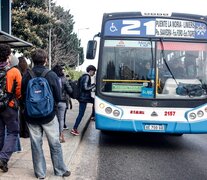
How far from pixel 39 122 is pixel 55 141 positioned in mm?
365

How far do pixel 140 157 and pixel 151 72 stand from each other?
1906 mm

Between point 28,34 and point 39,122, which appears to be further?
point 28,34

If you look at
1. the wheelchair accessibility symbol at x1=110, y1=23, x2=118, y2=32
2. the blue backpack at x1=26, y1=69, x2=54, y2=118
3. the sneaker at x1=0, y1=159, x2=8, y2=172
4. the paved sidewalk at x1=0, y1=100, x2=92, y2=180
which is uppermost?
the wheelchair accessibility symbol at x1=110, y1=23, x2=118, y2=32

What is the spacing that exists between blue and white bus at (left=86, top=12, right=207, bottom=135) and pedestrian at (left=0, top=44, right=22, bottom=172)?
308 centimetres

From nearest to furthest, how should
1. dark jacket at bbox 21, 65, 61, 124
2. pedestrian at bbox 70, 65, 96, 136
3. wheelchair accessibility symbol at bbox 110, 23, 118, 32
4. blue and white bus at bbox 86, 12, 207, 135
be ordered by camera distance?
dark jacket at bbox 21, 65, 61, 124 → blue and white bus at bbox 86, 12, 207, 135 → wheelchair accessibility symbol at bbox 110, 23, 118, 32 → pedestrian at bbox 70, 65, 96, 136

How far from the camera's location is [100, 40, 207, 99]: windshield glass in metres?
8.90

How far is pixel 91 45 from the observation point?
9352 mm

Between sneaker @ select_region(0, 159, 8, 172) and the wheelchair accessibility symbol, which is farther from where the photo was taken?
the wheelchair accessibility symbol

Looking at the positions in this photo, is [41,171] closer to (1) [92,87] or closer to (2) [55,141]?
(2) [55,141]

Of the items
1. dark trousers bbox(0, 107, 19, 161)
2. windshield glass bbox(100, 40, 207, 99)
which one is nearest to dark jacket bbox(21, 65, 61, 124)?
dark trousers bbox(0, 107, 19, 161)

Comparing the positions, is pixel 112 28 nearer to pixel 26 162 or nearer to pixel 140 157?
pixel 140 157

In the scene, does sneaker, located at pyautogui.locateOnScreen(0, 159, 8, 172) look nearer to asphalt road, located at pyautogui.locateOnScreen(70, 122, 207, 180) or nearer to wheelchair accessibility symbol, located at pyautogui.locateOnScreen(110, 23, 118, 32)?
asphalt road, located at pyautogui.locateOnScreen(70, 122, 207, 180)

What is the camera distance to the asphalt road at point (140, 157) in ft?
21.9

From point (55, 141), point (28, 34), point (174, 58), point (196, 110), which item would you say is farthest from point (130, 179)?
point (28, 34)
